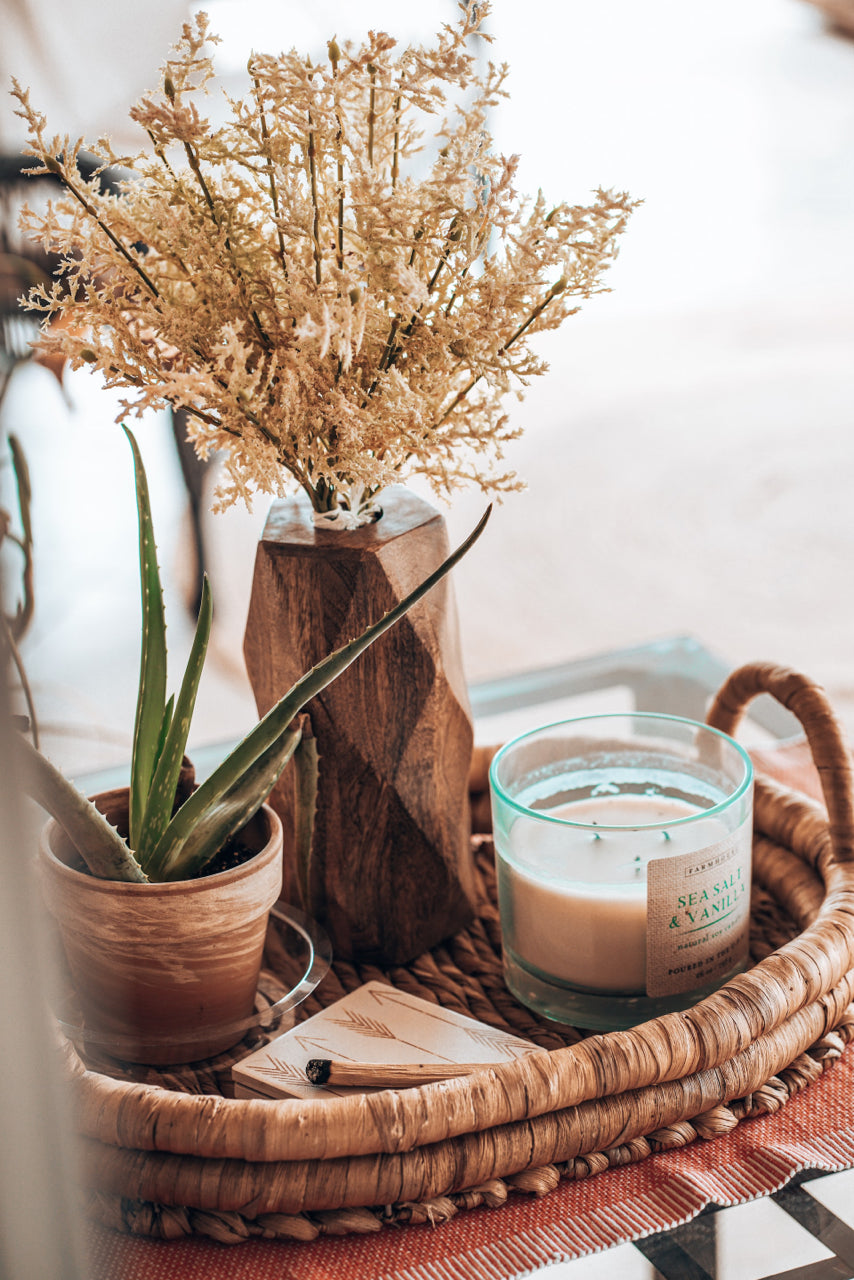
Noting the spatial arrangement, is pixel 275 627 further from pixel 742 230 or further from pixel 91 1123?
pixel 742 230

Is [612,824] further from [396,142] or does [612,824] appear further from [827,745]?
[396,142]

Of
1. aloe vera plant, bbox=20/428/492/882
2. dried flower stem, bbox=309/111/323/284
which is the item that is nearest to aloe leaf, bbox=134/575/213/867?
aloe vera plant, bbox=20/428/492/882

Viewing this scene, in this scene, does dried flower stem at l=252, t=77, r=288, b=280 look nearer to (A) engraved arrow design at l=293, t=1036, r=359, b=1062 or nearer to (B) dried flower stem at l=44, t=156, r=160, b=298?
(B) dried flower stem at l=44, t=156, r=160, b=298

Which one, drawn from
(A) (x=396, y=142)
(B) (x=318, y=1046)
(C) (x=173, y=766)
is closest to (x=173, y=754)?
(C) (x=173, y=766)

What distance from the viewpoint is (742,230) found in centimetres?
291

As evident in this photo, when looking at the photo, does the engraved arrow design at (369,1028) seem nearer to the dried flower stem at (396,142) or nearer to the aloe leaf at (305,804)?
the aloe leaf at (305,804)

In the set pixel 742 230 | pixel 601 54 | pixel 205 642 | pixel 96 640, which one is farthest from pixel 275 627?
pixel 742 230

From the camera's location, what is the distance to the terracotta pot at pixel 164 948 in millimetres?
366

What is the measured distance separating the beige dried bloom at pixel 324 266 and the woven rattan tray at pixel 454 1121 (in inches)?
7.4

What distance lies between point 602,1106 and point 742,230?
290cm

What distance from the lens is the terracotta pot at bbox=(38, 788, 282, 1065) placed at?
0.37 meters

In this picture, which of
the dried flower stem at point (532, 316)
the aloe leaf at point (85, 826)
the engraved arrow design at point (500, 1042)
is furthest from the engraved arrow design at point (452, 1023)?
the dried flower stem at point (532, 316)

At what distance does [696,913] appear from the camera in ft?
1.31

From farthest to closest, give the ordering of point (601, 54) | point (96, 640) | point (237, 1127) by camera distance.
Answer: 1. point (601, 54)
2. point (96, 640)
3. point (237, 1127)
